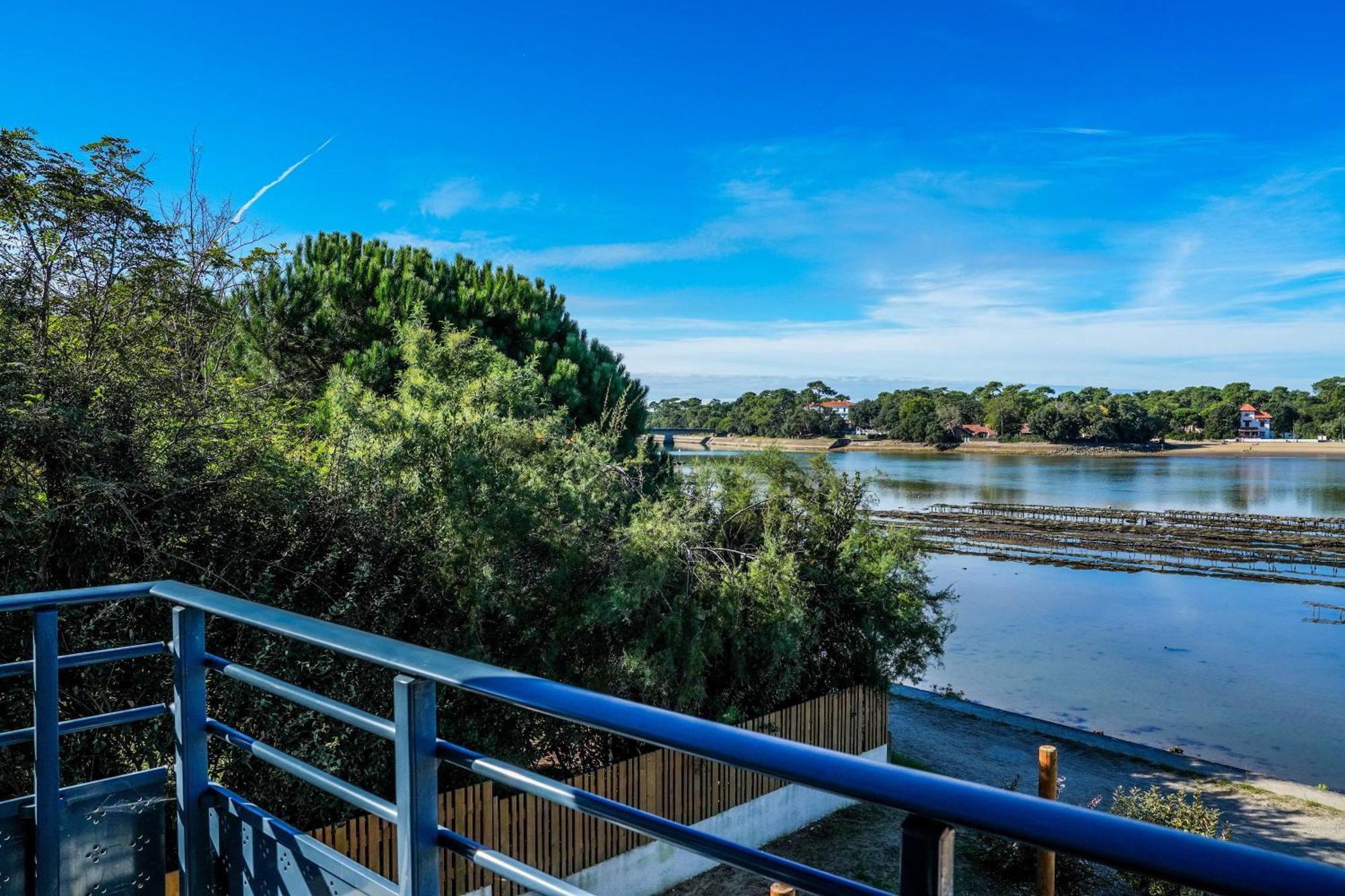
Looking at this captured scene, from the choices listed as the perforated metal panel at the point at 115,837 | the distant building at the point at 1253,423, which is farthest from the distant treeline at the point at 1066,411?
the perforated metal panel at the point at 115,837

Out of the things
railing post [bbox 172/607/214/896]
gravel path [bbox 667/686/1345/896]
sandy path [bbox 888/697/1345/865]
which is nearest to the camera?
railing post [bbox 172/607/214/896]

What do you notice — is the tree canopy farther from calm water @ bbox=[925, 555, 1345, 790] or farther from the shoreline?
the shoreline

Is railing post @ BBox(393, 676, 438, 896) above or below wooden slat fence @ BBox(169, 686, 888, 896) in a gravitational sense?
above

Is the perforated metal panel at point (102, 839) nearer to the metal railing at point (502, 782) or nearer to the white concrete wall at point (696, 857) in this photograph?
the metal railing at point (502, 782)

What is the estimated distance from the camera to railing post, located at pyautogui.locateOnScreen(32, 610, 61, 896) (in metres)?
1.86

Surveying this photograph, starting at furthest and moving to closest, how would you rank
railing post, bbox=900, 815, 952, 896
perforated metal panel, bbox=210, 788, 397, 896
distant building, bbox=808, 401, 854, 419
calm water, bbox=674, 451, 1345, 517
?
1. distant building, bbox=808, 401, 854, 419
2. calm water, bbox=674, 451, 1345, 517
3. perforated metal panel, bbox=210, 788, 397, 896
4. railing post, bbox=900, 815, 952, 896

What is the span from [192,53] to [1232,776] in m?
16.4

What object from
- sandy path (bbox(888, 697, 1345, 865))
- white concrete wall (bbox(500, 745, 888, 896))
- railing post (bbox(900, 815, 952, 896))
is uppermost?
railing post (bbox(900, 815, 952, 896))

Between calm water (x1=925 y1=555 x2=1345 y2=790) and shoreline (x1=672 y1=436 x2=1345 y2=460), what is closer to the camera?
calm water (x1=925 y1=555 x2=1345 y2=790)

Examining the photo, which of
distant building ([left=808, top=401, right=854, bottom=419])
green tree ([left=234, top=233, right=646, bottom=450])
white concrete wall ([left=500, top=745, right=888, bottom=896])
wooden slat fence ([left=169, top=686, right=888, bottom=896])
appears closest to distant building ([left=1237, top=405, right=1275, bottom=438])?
distant building ([left=808, top=401, right=854, bottom=419])

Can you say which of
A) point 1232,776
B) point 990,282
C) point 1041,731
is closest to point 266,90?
point 1041,731

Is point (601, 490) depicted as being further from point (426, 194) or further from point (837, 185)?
point (837, 185)

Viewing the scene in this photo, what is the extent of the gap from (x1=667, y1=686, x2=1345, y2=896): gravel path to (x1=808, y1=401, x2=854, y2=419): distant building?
303 ft

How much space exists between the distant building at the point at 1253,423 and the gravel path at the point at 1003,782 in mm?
106855
